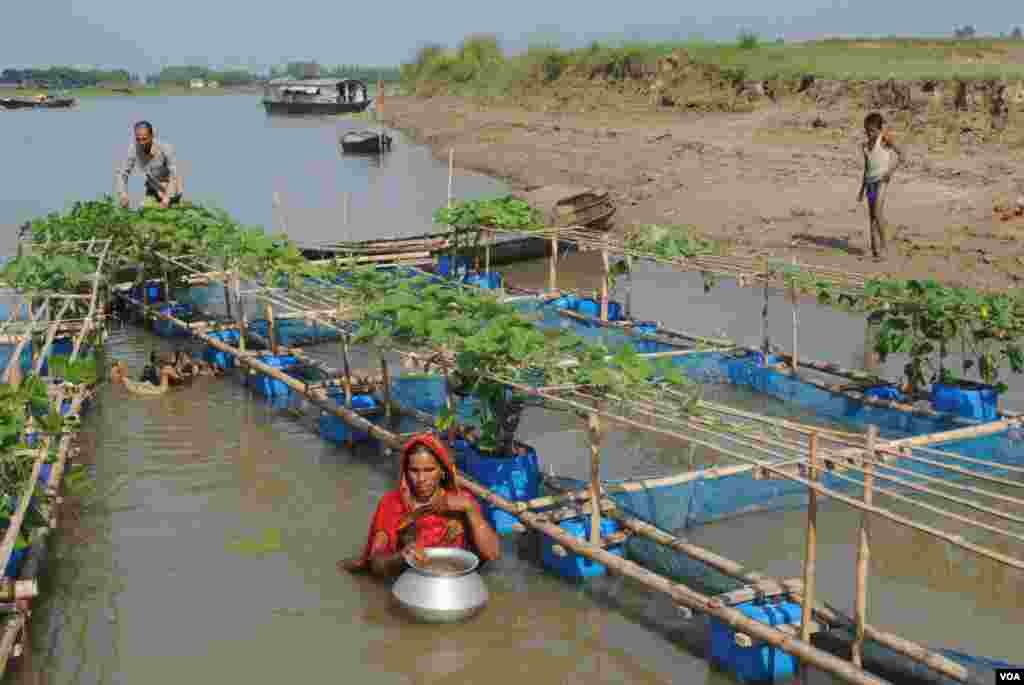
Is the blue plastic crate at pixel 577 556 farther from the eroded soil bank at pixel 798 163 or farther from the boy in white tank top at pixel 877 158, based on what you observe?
the eroded soil bank at pixel 798 163

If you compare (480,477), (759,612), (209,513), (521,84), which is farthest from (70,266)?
(521,84)

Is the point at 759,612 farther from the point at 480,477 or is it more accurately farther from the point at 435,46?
the point at 435,46

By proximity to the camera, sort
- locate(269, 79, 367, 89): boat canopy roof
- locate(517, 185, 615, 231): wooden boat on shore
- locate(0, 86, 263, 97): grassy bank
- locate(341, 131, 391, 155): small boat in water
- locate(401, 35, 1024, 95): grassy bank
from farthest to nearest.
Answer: locate(0, 86, 263, 97): grassy bank → locate(269, 79, 367, 89): boat canopy roof → locate(341, 131, 391, 155): small boat in water → locate(401, 35, 1024, 95): grassy bank → locate(517, 185, 615, 231): wooden boat on shore

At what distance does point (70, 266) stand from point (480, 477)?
13.5 ft

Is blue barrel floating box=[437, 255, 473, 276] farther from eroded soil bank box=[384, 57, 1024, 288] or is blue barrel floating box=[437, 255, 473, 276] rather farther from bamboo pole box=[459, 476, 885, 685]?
bamboo pole box=[459, 476, 885, 685]

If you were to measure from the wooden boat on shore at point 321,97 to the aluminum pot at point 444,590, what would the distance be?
55.0 m

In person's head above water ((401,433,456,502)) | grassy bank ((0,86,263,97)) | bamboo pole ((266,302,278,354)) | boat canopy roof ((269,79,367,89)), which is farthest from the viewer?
grassy bank ((0,86,263,97))

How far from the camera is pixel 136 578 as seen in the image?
630 centimetres

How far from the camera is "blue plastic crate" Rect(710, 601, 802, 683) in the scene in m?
4.99

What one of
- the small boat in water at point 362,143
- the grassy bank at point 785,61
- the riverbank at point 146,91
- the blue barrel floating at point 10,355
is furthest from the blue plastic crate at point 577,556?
the riverbank at point 146,91

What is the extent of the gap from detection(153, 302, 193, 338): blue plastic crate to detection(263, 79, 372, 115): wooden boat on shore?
159 ft

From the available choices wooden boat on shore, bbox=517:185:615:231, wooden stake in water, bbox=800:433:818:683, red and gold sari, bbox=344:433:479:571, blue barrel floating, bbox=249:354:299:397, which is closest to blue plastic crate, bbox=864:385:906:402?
wooden stake in water, bbox=800:433:818:683

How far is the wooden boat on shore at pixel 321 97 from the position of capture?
194ft

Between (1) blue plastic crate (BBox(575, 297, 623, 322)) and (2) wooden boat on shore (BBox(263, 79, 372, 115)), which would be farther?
(2) wooden boat on shore (BBox(263, 79, 372, 115))
